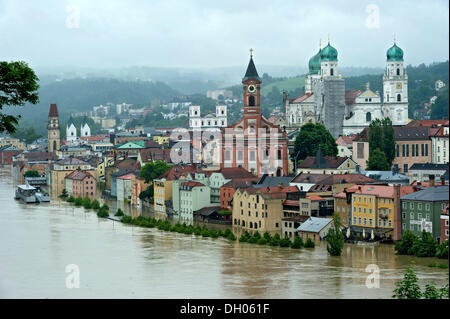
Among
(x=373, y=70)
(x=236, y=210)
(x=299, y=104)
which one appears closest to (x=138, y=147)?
(x=299, y=104)

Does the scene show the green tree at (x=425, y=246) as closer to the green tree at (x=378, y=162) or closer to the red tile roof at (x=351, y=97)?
the green tree at (x=378, y=162)

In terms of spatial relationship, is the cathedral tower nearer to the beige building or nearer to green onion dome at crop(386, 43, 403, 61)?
green onion dome at crop(386, 43, 403, 61)

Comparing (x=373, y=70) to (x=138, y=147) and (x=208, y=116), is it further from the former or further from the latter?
(x=138, y=147)

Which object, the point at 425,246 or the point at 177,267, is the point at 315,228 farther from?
the point at 177,267

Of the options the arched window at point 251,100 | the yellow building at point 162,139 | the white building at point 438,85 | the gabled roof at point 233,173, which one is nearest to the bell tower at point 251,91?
the arched window at point 251,100

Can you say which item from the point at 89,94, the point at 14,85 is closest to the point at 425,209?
the point at 14,85
